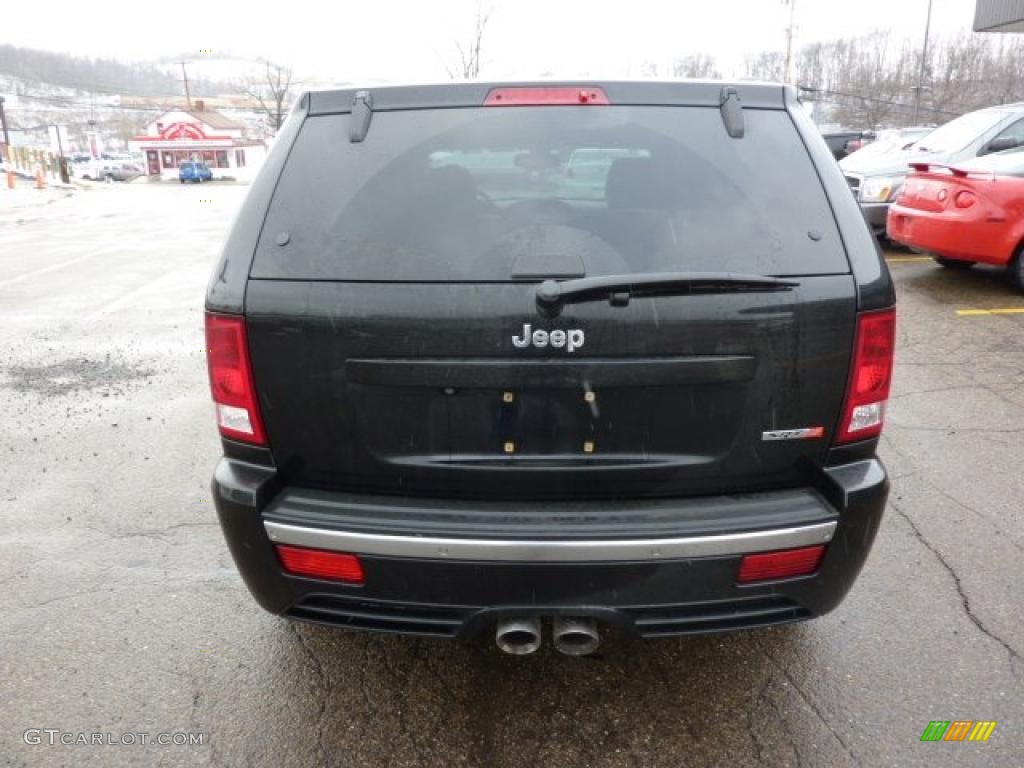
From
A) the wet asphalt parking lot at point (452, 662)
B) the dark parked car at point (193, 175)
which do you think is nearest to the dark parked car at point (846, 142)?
the wet asphalt parking lot at point (452, 662)

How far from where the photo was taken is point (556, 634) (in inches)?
82.7

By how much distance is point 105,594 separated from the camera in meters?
3.02

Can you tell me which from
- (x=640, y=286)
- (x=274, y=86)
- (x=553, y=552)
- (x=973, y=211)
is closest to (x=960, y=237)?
(x=973, y=211)

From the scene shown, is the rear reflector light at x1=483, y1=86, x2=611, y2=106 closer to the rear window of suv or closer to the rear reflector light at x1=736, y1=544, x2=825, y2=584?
the rear window of suv

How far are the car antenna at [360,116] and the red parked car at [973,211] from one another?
266 inches

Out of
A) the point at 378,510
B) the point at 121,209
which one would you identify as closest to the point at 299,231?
the point at 378,510

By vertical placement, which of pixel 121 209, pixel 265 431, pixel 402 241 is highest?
pixel 402 241

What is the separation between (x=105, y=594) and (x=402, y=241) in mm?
2011

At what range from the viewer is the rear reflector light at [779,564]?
6.62 ft

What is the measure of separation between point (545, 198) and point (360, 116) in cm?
60

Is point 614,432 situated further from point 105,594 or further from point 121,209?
point 121,209

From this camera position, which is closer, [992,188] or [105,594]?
[105,594]

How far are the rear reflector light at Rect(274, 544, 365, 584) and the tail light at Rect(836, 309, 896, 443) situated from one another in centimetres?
138

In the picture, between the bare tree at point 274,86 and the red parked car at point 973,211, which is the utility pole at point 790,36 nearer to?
the red parked car at point 973,211
